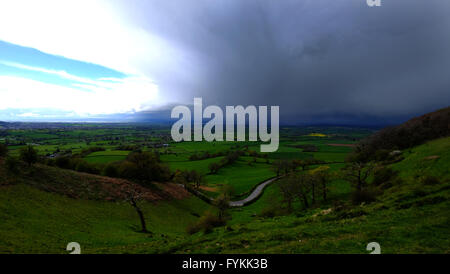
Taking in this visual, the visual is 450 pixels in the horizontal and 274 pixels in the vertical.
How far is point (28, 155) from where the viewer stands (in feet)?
105

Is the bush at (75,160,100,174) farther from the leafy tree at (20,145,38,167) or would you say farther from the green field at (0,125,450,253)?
the leafy tree at (20,145,38,167)

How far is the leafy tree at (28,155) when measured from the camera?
31658 millimetres

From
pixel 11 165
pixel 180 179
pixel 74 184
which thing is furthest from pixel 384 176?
pixel 11 165

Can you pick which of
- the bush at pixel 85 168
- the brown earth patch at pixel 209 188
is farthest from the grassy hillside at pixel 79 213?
the brown earth patch at pixel 209 188

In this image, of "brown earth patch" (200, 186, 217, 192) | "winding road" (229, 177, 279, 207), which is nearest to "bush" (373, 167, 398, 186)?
"winding road" (229, 177, 279, 207)

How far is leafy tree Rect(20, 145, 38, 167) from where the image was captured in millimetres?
31658

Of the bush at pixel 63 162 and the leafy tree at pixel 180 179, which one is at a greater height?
the bush at pixel 63 162

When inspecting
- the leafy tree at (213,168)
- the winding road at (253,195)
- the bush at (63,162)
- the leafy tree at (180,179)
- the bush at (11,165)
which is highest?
the bush at (11,165)

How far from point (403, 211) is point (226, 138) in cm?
16301

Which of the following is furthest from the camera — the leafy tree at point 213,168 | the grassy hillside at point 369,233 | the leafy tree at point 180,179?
the leafy tree at point 213,168

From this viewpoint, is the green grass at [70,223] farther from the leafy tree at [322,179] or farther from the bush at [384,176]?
the bush at [384,176]

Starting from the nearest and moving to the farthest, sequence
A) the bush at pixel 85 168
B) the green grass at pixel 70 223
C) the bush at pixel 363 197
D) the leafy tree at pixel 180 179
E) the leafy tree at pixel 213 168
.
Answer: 1. the green grass at pixel 70 223
2. the bush at pixel 363 197
3. the bush at pixel 85 168
4. the leafy tree at pixel 180 179
5. the leafy tree at pixel 213 168

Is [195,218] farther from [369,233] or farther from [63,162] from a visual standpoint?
[63,162]
